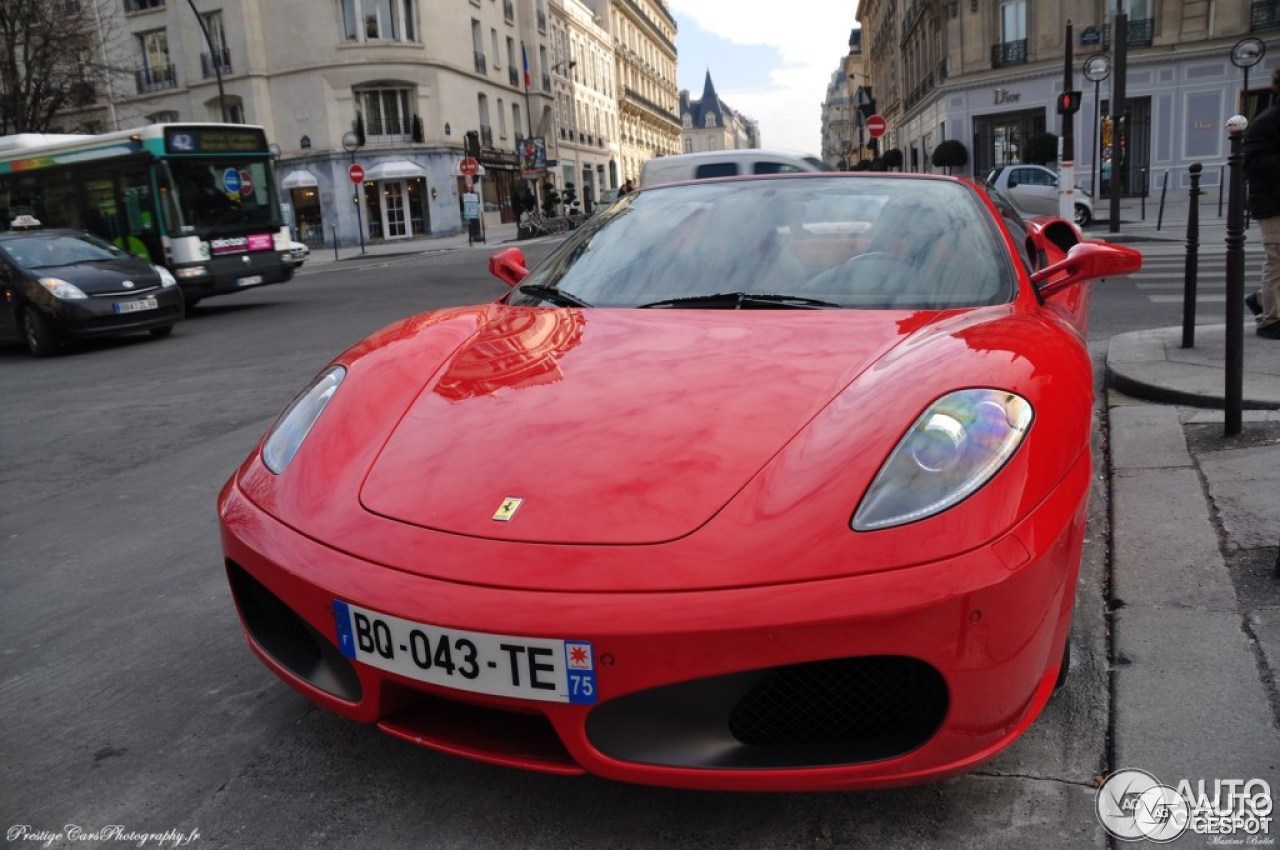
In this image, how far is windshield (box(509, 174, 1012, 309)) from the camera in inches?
104

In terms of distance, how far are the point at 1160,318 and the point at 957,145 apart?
100 feet

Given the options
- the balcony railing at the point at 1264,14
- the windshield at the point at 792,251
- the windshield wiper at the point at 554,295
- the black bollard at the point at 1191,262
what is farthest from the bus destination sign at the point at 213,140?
the balcony railing at the point at 1264,14

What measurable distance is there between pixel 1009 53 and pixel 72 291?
33.7 metres

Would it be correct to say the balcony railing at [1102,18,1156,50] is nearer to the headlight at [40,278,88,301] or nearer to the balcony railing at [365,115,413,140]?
the balcony railing at [365,115,413,140]

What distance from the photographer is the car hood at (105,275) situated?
33.7 ft

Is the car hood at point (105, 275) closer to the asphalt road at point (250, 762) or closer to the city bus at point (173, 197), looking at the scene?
the city bus at point (173, 197)

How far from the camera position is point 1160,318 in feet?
25.7

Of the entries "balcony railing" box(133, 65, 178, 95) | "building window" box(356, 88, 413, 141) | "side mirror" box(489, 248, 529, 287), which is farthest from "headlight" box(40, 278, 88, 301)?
"balcony railing" box(133, 65, 178, 95)

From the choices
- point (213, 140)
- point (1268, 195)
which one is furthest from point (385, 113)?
point (1268, 195)

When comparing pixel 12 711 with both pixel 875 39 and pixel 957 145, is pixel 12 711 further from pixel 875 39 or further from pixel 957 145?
pixel 875 39

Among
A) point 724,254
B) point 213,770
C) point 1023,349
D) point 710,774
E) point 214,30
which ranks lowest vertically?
point 213,770

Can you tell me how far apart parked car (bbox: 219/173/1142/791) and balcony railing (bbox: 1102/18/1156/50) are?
3565cm

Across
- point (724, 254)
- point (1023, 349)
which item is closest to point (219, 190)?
point (724, 254)

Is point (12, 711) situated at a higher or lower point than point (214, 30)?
lower
